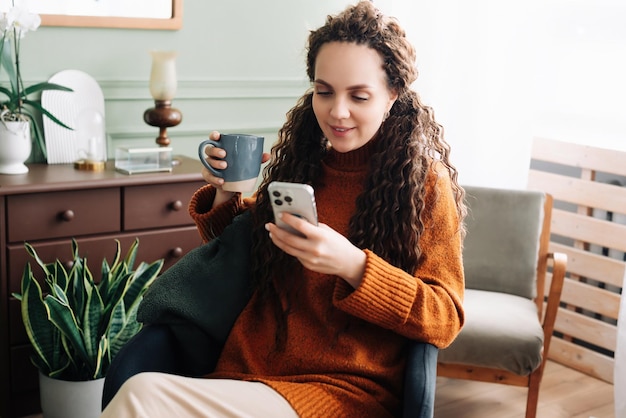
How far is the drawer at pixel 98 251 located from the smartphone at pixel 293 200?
Result: 1.29 m

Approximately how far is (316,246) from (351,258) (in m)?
0.09

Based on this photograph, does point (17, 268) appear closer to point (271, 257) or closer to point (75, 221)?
point (75, 221)

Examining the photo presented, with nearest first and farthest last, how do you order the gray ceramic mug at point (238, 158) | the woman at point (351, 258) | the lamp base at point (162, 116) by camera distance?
1. the woman at point (351, 258)
2. the gray ceramic mug at point (238, 158)
3. the lamp base at point (162, 116)

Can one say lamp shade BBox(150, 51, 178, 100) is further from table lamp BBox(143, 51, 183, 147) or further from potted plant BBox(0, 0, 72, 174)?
potted plant BBox(0, 0, 72, 174)

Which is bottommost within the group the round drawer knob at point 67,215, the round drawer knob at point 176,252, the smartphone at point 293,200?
the round drawer knob at point 176,252

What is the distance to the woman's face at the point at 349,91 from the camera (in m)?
1.58

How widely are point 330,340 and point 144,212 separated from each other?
1180 mm

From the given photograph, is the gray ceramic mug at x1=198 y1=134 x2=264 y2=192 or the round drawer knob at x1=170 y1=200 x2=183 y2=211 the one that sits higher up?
the gray ceramic mug at x1=198 y1=134 x2=264 y2=192

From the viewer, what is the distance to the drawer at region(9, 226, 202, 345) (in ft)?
8.04

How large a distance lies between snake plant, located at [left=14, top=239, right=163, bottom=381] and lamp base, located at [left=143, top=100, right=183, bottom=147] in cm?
55

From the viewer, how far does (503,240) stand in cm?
284

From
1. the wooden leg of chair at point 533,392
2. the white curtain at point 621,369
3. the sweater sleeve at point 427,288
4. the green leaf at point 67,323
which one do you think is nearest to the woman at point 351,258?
the sweater sleeve at point 427,288

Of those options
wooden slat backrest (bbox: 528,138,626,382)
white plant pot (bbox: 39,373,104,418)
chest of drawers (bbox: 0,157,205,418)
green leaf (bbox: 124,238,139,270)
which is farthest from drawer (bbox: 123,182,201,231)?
wooden slat backrest (bbox: 528,138,626,382)

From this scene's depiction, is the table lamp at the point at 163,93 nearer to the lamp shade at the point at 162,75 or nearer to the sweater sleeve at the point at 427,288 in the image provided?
the lamp shade at the point at 162,75
